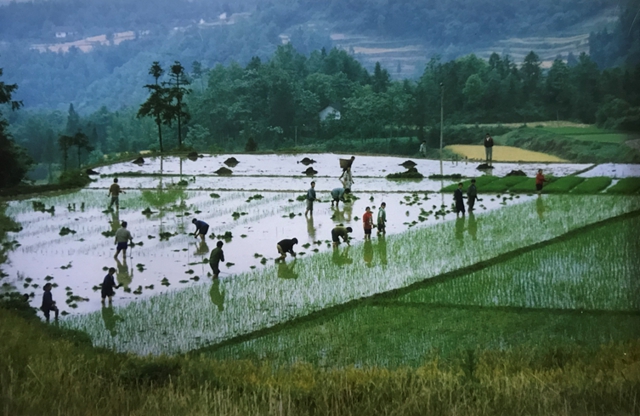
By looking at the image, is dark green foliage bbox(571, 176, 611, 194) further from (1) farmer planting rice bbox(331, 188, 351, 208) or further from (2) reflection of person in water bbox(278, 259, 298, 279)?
(2) reflection of person in water bbox(278, 259, 298, 279)

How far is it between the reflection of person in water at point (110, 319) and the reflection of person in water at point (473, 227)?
433 cm

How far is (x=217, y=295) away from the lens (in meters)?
6.49

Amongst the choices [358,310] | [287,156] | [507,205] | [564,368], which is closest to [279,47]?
[287,156]

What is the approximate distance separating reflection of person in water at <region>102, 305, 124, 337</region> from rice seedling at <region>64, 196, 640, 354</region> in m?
0.05

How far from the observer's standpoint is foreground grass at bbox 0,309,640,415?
3.83 metres

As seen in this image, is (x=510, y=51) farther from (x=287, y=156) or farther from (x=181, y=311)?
(x=181, y=311)

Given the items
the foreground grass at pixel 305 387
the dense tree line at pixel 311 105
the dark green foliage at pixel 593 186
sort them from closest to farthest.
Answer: the foreground grass at pixel 305 387, the dense tree line at pixel 311 105, the dark green foliage at pixel 593 186

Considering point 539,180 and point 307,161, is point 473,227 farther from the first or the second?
point 307,161

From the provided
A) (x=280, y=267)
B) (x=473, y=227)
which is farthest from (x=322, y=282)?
(x=473, y=227)

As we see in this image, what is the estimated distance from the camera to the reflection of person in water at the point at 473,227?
897 cm

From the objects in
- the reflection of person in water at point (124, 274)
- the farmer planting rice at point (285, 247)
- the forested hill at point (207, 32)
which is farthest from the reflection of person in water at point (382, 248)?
the forested hill at point (207, 32)

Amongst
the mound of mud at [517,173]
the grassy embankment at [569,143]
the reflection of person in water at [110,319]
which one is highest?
the grassy embankment at [569,143]

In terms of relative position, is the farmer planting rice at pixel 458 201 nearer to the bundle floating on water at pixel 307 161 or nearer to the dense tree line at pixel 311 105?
the dense tree line at pixel 311 105

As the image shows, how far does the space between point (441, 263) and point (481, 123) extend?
10593 millimetres
